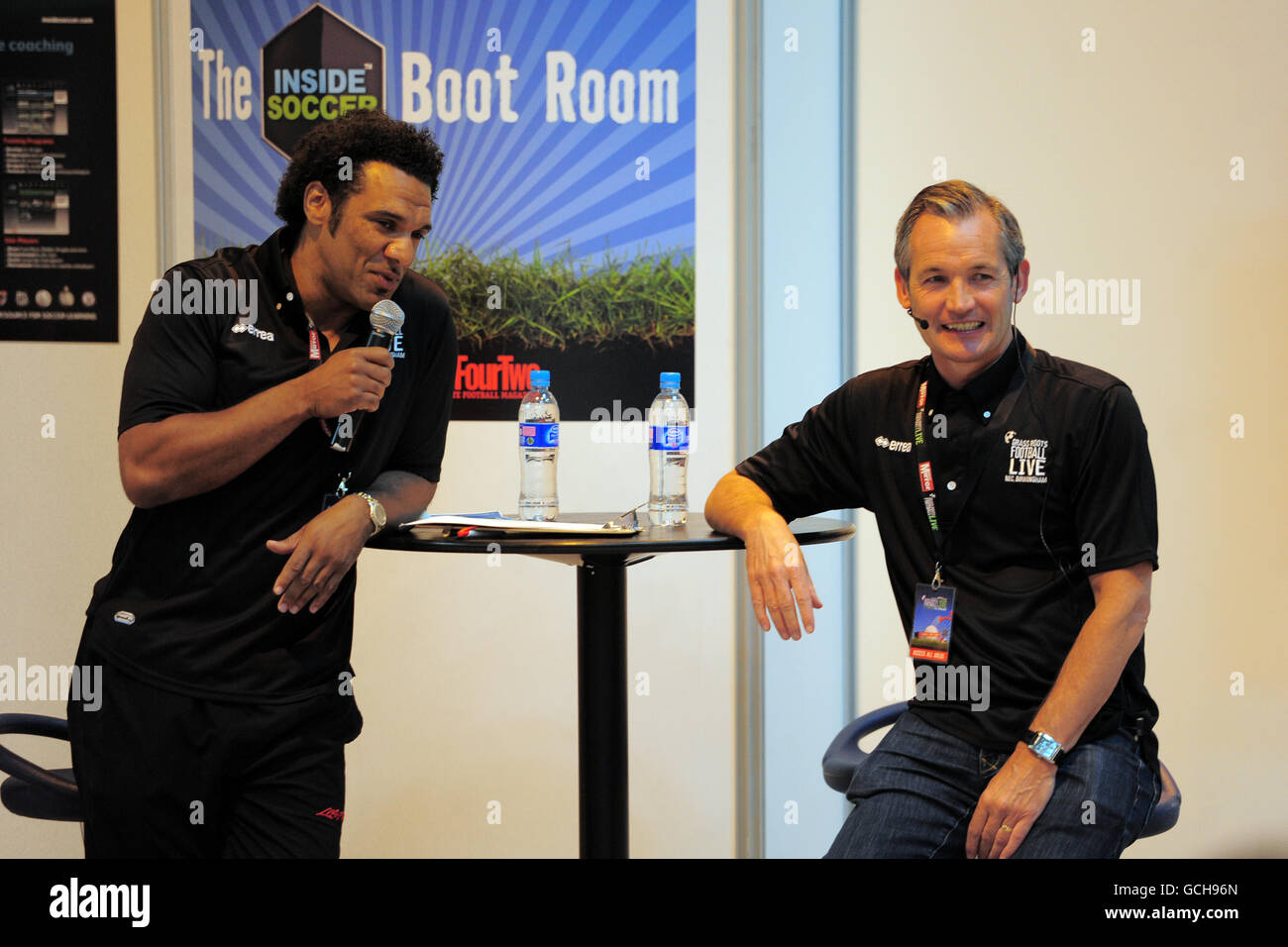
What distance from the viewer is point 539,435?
9.18ft

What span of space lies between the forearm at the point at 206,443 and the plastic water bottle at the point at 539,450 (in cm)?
71

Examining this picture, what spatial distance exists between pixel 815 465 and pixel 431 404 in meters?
0.79

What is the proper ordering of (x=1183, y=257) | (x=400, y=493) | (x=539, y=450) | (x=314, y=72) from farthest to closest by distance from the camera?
(x=314, y=72)
(x=1183, y=257)
(x=539, y=450)
(x=400, y=493)

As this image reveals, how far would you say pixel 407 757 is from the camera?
11.2 ft

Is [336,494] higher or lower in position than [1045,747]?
higher

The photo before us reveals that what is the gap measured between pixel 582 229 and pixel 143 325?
1.63 m

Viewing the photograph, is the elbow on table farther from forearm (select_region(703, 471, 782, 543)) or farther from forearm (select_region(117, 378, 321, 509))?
forearm (select_region(703, 471, 782, 543))

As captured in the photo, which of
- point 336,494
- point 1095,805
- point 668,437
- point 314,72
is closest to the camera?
point 1095,805

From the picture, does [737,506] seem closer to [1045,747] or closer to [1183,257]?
[1045,747]

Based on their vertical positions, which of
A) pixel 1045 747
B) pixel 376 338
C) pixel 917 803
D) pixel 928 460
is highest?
pixel 376 338

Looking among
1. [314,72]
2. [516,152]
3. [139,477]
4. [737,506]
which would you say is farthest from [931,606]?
[314,72]

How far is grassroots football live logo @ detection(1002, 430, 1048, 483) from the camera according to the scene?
188 cm

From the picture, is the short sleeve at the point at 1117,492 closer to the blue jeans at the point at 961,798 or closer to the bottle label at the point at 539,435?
the blue jeans at the point at 961,798
